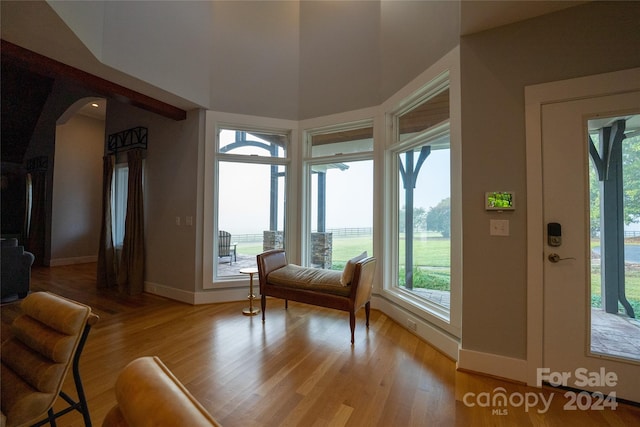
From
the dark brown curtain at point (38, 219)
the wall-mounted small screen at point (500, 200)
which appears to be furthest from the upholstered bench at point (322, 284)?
the dark brown curtain at point (38, 219)

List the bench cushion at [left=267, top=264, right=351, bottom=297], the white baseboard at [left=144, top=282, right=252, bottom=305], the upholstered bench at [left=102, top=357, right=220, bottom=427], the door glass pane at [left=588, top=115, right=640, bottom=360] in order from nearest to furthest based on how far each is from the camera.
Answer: the upholstered bench at [left=102, top=357, right=220, bottom=427]
the door glass pane at [left=588, top=115, right=640, bottom=360]
the bench cushion at [left=267, top=264, right=351, bottom=297]
the white baseboard at [left=144, top=282, right=252, bottom=305]

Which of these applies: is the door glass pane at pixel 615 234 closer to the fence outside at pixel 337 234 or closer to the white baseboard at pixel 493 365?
the white baseboard at pixel 493 365

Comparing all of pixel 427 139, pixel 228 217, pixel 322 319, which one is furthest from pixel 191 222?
pixel 427 139

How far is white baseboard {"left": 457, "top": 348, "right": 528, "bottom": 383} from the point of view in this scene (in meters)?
2.01

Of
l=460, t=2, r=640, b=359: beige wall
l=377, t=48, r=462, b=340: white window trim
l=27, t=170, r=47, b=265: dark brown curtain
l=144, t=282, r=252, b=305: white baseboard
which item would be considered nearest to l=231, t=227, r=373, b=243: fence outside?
l=377, t=48, r=462, b=340: white window trim

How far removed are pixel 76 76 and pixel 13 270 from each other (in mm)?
2919

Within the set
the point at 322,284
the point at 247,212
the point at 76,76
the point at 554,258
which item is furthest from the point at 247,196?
the point at 554,258

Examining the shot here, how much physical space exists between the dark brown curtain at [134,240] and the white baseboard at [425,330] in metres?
3.61

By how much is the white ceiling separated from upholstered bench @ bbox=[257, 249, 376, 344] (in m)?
2.16

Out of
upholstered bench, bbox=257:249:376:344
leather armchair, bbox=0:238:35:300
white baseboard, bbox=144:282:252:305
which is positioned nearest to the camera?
upholstered bench, bbox=257:249:376:344

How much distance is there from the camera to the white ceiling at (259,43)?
2260 mm

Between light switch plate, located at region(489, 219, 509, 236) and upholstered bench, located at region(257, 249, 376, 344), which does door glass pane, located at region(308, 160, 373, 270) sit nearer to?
upholstered bench, located at region(257, 249, 376, 344)

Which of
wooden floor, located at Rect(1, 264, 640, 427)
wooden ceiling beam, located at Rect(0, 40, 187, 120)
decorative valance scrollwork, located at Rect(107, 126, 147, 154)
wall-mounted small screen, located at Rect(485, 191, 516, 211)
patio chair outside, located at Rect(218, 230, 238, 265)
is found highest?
wooden ceiling beam, located at Rect(0, 40, 187, 120)

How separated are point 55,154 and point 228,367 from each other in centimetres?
728
